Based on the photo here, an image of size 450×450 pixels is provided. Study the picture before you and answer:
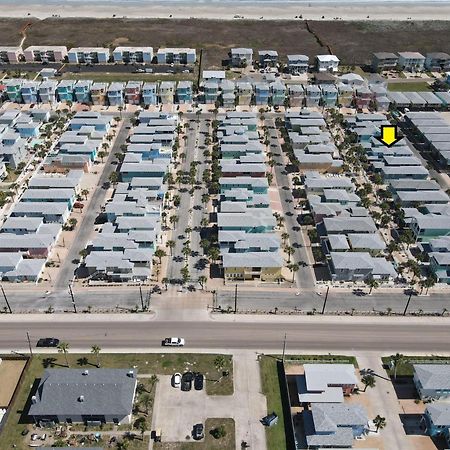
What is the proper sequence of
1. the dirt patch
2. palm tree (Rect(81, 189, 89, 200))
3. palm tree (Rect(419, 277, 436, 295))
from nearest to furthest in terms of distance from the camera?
1. the dirt patch
2. palm tree (Rect(419, 277, 436, 295))
3. palm tree (Rect(81, 189, 89, 200))

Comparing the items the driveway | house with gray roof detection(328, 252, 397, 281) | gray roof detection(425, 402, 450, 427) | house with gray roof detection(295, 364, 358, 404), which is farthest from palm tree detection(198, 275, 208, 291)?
gray roof detection(425, 402, 450, 427)

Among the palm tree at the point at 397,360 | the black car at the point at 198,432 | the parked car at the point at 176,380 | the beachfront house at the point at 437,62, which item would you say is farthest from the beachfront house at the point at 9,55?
the palm tree at the point at 397,360

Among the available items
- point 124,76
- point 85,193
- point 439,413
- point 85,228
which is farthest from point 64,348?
point 124,76

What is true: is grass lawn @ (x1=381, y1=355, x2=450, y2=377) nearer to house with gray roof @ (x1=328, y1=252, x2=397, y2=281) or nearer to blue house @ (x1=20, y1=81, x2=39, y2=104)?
house with gray roof @ (x1=328, y1=252, x2=397, y2=281)

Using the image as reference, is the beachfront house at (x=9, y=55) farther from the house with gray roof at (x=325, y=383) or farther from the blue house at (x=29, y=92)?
the house with gray roof at (x=325, y=383)

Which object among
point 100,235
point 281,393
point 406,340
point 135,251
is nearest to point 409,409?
point 406,340

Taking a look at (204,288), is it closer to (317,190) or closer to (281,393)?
(281,393)

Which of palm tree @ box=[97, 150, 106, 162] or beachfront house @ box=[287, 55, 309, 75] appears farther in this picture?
beachfront house @ box=[287, 55, 309, 75]
